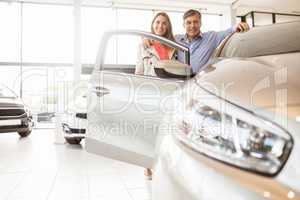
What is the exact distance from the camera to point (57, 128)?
4965mm

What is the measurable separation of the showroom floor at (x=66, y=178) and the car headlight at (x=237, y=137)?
142cm

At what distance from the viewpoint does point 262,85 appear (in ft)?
2.49

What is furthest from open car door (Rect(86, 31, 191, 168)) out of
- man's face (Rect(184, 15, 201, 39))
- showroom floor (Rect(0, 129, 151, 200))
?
showroom floor (Rect(0, 129, 151, 200))

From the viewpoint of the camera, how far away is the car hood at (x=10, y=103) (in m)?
4.86

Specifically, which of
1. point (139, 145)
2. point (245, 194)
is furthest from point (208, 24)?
point (245, 194)

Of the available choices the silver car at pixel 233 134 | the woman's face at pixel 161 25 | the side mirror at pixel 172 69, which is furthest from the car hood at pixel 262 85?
the woman's face at pixel 161 25

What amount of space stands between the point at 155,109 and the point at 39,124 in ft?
23.4

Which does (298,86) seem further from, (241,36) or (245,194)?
(241,36)

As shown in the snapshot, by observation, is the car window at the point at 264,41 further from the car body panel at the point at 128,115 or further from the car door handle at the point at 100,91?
the car door handle at the point at 100,91

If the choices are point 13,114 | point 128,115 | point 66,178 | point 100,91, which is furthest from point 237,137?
point 13,114

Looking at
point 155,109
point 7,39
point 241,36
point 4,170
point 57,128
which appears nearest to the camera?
point 155,109

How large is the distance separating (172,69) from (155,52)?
23.3 inches

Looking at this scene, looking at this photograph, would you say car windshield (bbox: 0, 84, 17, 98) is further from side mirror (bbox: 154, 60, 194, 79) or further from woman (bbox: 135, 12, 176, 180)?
side mirror (bbox: 154, 60, 194, 79)

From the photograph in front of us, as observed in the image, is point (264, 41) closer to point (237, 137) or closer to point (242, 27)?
point (242, 27)
